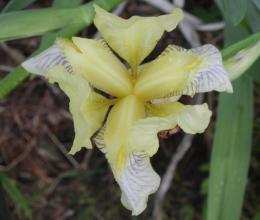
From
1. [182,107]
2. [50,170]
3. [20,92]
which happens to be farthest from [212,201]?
[20,92]

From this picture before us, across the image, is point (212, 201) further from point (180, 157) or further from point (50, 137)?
point (50, 137)

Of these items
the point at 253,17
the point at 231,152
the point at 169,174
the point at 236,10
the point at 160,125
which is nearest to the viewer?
the point at 160,125

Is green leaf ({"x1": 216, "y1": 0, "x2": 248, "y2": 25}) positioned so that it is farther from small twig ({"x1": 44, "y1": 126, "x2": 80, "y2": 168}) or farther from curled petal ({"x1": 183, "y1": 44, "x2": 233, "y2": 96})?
small twig ({"x1": 44, "y1": 126, "x2": 80, "y2": 168})

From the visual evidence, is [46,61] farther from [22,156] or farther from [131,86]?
[22,156]

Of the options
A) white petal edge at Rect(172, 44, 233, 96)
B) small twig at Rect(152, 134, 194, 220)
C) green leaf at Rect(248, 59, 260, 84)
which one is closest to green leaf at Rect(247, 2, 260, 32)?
green leaf at Rect(248, 59, 260, 84)

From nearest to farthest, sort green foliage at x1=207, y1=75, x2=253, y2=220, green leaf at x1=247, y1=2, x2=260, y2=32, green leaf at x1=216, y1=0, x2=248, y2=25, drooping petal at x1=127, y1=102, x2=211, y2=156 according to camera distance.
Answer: drooping petal at x1=127, y1=102, x2=211, y2=156 → green leaf at x1=216, y1=0, x2=248, y2=25 → green leaf at x1=247, y1=2, x2=260, y2=32 → green foliage at x1=207, y1=75, x2=253, y2=220

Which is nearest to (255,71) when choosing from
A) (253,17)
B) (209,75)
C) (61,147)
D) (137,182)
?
(253,17)

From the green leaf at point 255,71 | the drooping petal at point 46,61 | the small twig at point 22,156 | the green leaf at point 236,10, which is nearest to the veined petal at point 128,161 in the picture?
the drooping petal at point 46,61
